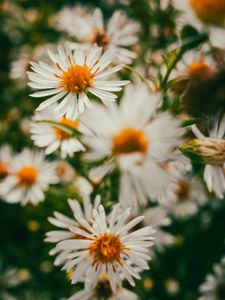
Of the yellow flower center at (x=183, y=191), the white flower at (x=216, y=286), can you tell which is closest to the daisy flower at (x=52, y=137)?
the white flower at (x=216, y=286)

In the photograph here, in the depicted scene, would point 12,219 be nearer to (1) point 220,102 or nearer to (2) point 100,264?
(2) point 100,264

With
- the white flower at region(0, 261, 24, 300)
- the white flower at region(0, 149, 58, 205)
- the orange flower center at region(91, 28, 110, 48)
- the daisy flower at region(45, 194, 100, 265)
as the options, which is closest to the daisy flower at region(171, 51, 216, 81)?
the orange flower center at region(91, 28, 110, 48)

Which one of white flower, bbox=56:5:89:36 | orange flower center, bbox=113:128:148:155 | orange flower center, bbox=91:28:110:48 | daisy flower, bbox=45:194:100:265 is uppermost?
white flower, bbox=56:5:89:36

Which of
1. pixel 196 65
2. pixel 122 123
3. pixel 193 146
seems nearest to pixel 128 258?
pixel 193 146

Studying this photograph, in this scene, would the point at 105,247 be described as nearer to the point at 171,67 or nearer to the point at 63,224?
the point at 63,224

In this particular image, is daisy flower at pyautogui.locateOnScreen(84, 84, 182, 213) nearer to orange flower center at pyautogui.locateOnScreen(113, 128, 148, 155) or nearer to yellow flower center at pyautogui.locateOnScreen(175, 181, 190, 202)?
orange flower center at pyautogui.locateOnScreen(113, 128, 148, 155)

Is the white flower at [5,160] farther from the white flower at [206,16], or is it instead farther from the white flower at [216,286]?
the white flower at [206,16]

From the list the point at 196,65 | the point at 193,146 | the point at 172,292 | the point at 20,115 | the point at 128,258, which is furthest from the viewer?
the point at 20,115
